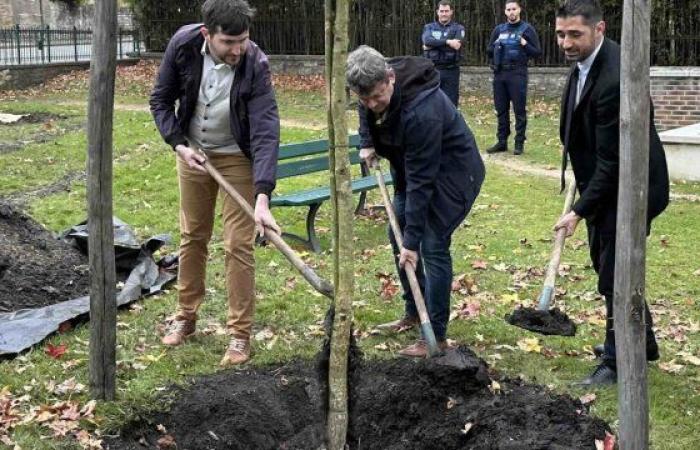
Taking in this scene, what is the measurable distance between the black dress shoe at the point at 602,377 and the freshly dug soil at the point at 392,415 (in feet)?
1.03

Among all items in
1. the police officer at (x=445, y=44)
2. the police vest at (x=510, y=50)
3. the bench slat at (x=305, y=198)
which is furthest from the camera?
the police officer at (x=445, y=44)

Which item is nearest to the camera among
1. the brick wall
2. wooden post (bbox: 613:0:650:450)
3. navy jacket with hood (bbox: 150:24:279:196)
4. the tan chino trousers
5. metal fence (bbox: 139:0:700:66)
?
wooden post (bbox: 613:0:650:450)

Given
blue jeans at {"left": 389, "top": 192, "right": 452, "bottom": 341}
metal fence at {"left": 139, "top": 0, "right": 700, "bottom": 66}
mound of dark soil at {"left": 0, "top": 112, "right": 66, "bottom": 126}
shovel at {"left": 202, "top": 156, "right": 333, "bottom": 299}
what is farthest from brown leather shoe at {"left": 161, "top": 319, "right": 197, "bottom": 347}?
metal fence at {"left": 139, "top": 0, "right": 700, "bottom": 66}

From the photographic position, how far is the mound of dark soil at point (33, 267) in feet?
21.5

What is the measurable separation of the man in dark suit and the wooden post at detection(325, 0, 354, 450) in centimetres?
129

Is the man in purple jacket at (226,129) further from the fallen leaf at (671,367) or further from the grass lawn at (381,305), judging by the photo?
the fallen leaf at (671,367)

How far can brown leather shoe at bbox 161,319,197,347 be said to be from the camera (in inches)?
223

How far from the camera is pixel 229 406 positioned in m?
4.63

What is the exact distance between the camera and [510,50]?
12.7 metres

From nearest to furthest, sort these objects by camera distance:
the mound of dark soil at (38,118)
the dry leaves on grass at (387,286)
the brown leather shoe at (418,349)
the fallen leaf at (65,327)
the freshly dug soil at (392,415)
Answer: the freshly dug soil at (392,415) < the brown leather shoe at (418,349) < the fallen leaf at (65,327) < the dry leaves on grass at (387,286) < the mound of dark soil at (38,118)

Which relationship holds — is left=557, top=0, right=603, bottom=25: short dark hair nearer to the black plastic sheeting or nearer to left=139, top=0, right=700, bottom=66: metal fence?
the black plastic sheeting

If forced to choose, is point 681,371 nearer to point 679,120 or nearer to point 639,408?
point 639,408

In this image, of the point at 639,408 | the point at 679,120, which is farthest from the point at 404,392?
the point at 679,120

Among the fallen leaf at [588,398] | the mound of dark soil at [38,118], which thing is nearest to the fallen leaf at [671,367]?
the fallen leaf at [588,398]
